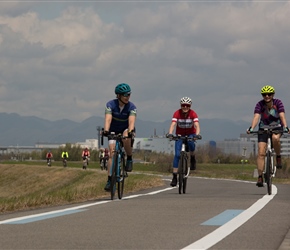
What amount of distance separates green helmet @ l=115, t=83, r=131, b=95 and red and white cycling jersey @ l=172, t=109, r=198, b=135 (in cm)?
289

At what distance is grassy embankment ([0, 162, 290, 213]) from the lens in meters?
16.0

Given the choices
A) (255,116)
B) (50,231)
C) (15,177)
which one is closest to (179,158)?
(255,116)

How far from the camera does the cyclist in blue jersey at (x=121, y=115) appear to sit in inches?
606

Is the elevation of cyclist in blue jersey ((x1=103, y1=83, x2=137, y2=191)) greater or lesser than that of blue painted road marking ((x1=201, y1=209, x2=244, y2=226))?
greater

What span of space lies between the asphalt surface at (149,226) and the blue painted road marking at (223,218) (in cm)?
1

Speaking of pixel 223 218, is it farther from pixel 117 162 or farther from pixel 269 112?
pixel 269 112

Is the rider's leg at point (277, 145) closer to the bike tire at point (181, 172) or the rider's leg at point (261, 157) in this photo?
the rider's leg at point (261, 157)

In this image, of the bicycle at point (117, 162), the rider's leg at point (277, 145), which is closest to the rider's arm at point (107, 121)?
the bicycle at point (117, 162)

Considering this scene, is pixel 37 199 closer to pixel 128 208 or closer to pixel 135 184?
pixel 128 208

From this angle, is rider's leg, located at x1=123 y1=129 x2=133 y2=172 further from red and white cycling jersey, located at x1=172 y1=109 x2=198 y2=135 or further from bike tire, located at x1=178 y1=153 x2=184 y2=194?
bike tire, located at x1=178 y1=153 x2=184 y2=194

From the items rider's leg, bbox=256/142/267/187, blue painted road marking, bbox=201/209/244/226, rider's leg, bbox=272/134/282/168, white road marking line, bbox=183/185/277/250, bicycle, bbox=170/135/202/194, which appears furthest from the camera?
bicycle, bbox=170/135/202/194

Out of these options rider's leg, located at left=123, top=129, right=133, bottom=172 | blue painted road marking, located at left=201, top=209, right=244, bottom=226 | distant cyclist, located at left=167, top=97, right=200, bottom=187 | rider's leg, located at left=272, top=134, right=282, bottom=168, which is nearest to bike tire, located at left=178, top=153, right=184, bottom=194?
distant cyclist, located at left=167, top=97, right=200, bottom=187

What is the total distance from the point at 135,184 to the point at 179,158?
11.8ft

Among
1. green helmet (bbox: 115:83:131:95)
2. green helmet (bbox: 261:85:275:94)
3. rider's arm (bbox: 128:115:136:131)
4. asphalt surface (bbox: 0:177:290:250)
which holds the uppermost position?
green helmet (bbox: 261:85:275:94)
